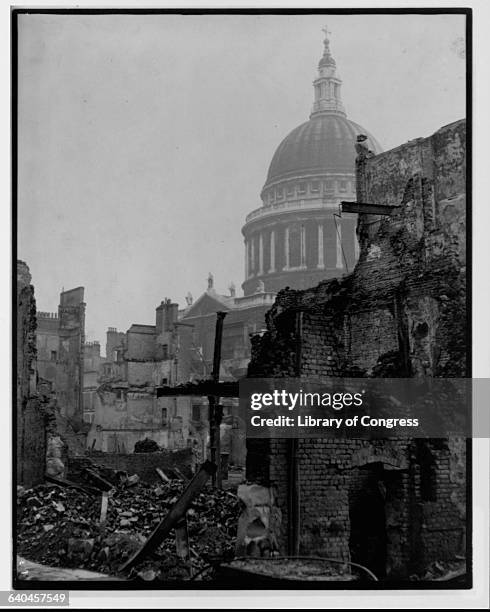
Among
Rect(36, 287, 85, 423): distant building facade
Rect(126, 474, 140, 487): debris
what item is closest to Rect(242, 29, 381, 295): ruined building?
Rect(36, 287, 85, 423): distant building facade

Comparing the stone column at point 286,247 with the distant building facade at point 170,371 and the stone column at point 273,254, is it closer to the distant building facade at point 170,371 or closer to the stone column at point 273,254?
the stone column at point 273,254

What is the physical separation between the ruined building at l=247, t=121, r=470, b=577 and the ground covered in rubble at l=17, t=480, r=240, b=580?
529 millimetres

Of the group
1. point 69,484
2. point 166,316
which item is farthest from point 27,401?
point 166,316

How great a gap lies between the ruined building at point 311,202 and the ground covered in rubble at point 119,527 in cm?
212

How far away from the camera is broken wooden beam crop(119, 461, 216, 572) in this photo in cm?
749

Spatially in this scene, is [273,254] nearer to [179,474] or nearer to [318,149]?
[318,149]

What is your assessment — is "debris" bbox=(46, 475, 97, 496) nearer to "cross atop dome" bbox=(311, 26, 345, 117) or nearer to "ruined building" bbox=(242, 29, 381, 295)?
"ruined building" bbox=(242, 29, 381, 295)

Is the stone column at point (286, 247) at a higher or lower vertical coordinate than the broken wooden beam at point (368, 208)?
lower

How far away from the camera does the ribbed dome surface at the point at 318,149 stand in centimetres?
764

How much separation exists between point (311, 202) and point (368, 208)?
0.57m

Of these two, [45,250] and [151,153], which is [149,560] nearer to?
[45,250]

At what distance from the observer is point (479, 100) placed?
760cm

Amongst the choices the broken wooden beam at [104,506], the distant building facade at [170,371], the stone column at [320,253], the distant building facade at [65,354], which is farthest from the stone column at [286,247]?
the broken wooden beam at [104,506]

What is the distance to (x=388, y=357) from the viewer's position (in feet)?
25.6
